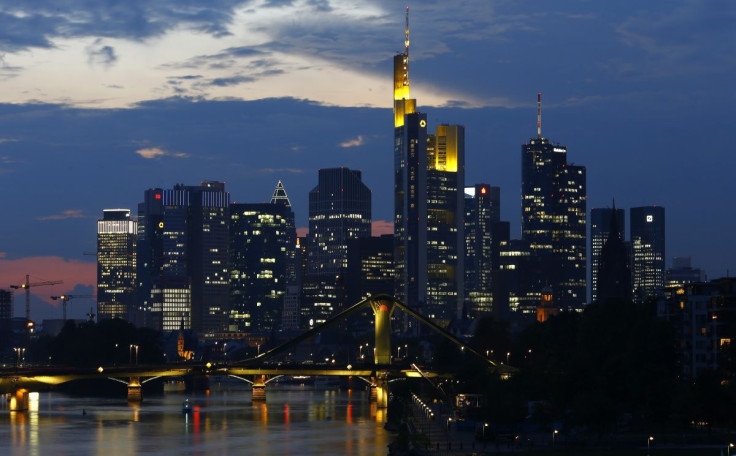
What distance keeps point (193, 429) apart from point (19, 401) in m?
33.4

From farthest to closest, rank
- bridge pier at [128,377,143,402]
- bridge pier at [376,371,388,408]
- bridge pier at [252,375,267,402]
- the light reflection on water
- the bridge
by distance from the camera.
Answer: bridge pier at [252,375,267,402] → bridge pier at [128,377,143,402] → bridge pier at [376,371,388,408] → the bridge → the light reflection on water

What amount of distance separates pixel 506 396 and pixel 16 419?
52776mm

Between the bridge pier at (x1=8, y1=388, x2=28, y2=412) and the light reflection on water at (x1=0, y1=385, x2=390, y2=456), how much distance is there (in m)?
1.14

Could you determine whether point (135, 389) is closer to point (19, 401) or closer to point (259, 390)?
point (259, 390)

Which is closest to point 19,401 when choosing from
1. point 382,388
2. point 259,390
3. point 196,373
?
point 196,373

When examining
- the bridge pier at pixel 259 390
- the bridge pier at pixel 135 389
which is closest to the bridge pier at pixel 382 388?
the bridge pier at pixel 259 390

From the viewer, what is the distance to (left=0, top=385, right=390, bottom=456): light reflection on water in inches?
4488

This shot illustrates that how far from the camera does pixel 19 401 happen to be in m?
161

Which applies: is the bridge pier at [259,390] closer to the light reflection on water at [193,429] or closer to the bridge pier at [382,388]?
the light reflection on water at [193,429]

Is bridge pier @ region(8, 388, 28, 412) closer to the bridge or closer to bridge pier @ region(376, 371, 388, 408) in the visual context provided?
the bridge

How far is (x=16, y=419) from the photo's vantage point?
14675 cm

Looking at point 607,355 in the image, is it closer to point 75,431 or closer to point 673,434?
point 673,434

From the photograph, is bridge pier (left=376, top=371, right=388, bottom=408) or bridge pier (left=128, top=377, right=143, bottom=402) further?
bridge pier (left=128, top=377, right=143, bottom=402)

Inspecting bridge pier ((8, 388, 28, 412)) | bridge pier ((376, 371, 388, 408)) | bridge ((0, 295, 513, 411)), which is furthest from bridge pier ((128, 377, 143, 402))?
bridge pier ((376, 371, 388, 408))
